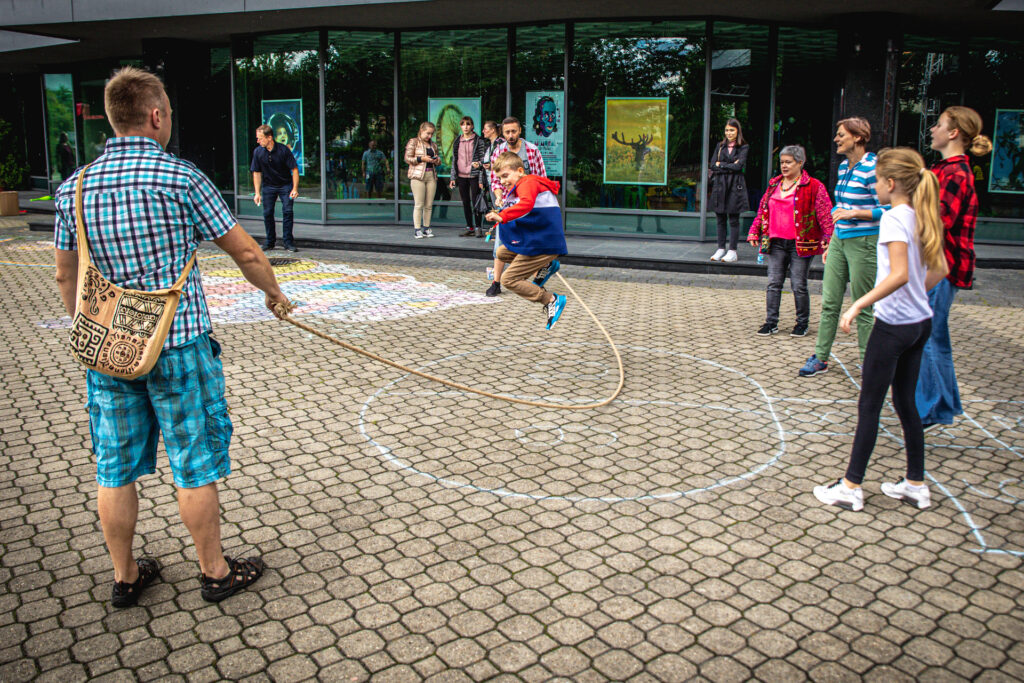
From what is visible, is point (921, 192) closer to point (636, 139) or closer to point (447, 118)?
point (636, 139)

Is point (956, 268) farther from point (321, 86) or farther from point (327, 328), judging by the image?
point (321, 86)

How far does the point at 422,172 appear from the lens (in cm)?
1494

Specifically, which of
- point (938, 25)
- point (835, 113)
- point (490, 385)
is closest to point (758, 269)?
point (835, 113)

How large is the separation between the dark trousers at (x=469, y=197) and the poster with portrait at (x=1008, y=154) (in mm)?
9379

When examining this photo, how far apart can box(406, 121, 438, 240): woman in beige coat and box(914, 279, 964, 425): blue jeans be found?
1074 cm

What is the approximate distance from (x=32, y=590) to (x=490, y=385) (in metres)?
3.68

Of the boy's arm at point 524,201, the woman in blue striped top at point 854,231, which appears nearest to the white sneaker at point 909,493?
the woman in blue striped top at point 854,231

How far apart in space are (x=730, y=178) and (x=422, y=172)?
17.8 ft

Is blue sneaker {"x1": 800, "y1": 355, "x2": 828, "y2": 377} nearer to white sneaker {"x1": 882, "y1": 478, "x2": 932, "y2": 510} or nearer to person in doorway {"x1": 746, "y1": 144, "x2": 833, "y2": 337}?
person in doorway {"x1": 746, "y1": 144, "x2": 833, "y2": 337}

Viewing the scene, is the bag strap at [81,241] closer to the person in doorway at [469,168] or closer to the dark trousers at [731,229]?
the dark trousers at [731,229]

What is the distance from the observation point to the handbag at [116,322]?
3.26 meters

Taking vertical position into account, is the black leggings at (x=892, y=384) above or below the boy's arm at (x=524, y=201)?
below

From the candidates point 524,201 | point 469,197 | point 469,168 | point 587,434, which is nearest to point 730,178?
→ point 469,168

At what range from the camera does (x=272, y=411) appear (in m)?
6.10
